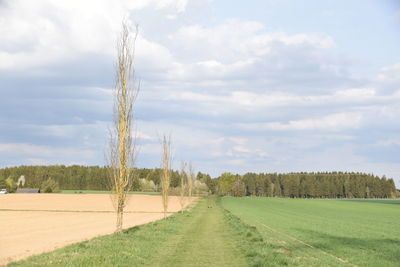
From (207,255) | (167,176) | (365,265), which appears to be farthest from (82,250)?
(167,176)

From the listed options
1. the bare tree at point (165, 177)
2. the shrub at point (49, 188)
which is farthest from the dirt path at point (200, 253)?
the shrub at point (49, 188)

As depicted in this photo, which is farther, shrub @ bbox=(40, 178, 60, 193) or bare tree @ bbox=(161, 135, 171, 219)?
shrub @ bbox=(40, 178, 60, 193)

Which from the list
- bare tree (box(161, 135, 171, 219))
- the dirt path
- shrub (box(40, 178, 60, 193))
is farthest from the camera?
shrub (box(40, 178, 60, 193))

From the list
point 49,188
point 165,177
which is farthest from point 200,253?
point 49,188

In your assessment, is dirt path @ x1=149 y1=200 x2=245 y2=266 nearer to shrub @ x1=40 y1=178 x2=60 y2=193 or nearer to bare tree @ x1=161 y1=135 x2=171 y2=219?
bare tree @ x1=161 y1=135 x2=171 y2=219

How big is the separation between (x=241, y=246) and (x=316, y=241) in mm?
7766

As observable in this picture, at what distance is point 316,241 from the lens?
26.3 meters

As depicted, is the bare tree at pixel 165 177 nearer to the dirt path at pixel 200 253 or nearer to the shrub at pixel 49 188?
the dirt path at pixel 200 253

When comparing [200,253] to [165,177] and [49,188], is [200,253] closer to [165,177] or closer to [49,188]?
[165,177]

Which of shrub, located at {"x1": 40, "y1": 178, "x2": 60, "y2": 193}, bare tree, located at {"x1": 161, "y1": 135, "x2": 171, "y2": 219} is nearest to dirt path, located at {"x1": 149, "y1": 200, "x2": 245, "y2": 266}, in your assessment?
bare tree, located at {"x1": 161, "y1": 135, "x2": 171, "y2": 219}

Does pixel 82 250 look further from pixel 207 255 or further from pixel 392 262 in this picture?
pixel 392 262

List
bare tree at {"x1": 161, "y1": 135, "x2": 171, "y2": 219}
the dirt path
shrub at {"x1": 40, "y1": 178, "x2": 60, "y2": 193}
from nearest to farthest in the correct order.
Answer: the dirt path, bare tree at {"x1": 161, "y1": 135, "x2": 171, "y2": 219}, shrub at {"x1": 40, "y1": 178, "x2": 60, "y2": 193}

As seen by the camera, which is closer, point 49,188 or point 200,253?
point 200,253

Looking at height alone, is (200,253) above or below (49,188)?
below
